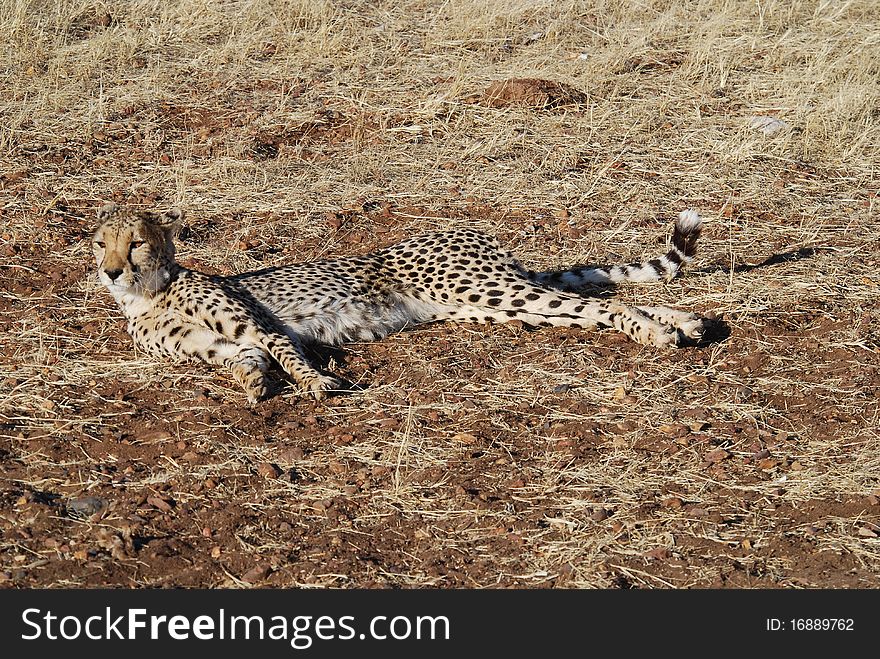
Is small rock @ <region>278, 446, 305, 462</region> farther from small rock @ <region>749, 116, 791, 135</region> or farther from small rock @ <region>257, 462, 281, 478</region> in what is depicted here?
small rock @ <region>749, 116, 791, 135</region>

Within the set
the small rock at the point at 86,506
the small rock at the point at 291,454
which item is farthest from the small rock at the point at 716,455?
the small rock at the point at 86,506

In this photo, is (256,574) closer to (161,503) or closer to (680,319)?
(161,503)

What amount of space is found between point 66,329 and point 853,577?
3748mm

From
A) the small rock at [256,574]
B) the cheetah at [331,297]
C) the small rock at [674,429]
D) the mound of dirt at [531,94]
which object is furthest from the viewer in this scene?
the mound of dirt at [531,94]

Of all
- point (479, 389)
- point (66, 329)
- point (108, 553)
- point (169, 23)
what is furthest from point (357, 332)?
point (169, 23)

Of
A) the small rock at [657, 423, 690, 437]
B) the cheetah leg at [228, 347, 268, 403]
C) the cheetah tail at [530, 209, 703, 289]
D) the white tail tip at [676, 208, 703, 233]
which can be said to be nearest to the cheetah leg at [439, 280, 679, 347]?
the cheetah tail at [530, 209, 703, 289]

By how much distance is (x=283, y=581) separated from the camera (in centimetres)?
365

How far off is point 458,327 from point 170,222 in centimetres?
146

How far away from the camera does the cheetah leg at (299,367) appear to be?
495cm

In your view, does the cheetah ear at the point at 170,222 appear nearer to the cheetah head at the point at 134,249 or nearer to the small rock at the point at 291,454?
the cheetah head at the point at 134,249

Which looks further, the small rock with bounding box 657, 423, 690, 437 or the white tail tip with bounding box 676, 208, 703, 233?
the white tail tip with bounding box 676, 208, 703, 233

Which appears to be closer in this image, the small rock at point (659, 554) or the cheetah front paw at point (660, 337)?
the small rock at point (659, 554)

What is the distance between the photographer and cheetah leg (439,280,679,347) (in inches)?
220

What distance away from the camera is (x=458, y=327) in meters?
5.82
